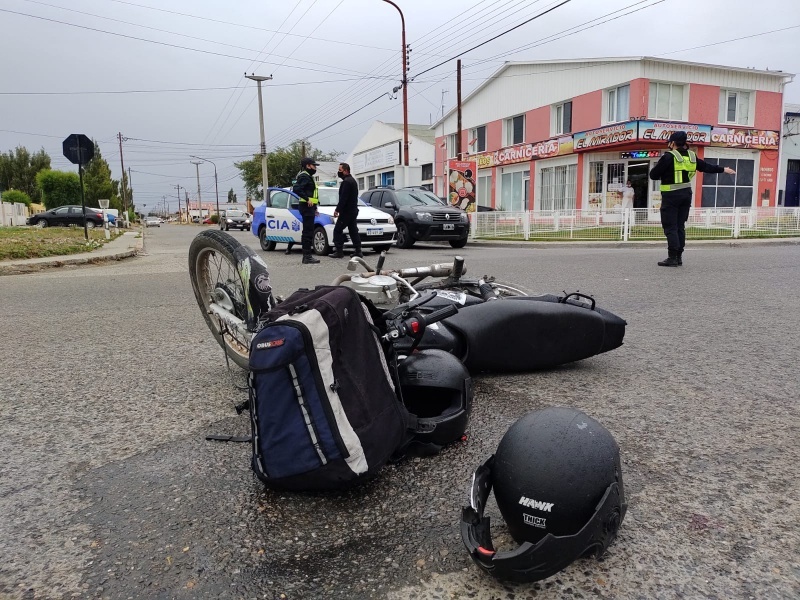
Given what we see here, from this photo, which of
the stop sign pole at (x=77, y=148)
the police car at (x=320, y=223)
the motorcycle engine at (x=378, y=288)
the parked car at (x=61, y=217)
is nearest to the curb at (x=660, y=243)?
the police car at (x=320, y=223)

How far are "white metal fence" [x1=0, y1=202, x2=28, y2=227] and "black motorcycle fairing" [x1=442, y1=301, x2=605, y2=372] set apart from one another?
4124 cm

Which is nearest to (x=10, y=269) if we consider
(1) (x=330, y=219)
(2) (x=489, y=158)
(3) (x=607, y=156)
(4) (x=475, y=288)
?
(1) (x=330, y=219)

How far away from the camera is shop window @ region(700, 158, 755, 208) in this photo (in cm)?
2578

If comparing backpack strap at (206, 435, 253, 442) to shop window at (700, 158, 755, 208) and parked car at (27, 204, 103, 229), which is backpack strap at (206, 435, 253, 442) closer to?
shop window at (700, 158, 755, 208)

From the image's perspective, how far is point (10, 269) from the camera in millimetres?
10953

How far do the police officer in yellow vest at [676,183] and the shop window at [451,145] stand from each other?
88.6ft

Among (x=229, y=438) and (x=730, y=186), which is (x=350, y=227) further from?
(x=730, y=186)

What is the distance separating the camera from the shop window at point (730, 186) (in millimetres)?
25781

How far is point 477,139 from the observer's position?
33.3 metres

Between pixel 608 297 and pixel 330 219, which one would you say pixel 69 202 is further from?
pixel 608 297

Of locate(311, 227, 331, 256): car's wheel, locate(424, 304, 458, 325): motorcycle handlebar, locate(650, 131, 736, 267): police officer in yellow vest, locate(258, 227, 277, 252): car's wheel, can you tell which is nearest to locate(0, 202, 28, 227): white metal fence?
locate(258, 227, 277, 252): car's wheel

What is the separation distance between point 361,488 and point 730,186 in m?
28.5

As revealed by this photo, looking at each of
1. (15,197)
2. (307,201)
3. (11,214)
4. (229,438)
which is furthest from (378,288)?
(15,197)

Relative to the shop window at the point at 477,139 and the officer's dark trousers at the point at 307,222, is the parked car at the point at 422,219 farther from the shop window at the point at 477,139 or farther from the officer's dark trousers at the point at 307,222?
the shop window at the point at 477,139
